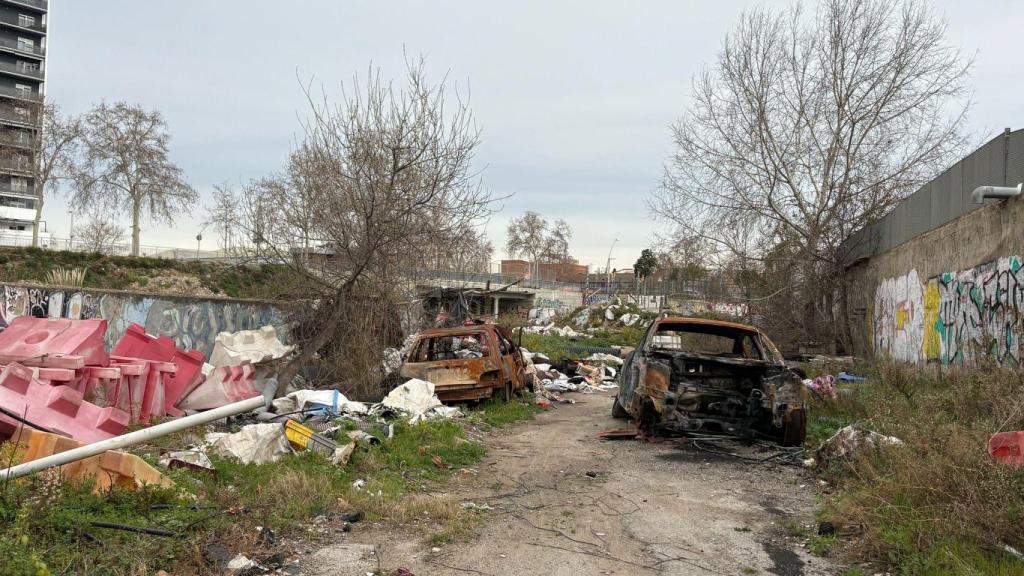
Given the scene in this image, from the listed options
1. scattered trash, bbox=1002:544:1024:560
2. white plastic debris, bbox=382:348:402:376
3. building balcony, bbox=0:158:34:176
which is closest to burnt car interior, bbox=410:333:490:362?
white plastic debris, bbox=382:348:402:376

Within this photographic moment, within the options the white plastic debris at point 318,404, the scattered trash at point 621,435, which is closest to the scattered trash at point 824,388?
the scattered trash at point 621,435

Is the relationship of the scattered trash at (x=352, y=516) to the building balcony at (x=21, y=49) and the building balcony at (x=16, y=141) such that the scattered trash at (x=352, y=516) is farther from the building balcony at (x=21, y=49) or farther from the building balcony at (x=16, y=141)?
the building balcony at (x=21, y=49)

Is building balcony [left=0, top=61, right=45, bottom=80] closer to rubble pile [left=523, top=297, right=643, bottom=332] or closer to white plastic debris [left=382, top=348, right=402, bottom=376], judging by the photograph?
rubble pile [left=523, top=297, right=643, bottom=332]

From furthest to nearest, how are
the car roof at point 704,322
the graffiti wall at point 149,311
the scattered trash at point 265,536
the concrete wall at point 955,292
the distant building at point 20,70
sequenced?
the distant building at point 20,70
the graffiti wall at point 149,311
the concrete wall at point 955,292
the car roof at point 704,322
the scattered trash at point 265,536

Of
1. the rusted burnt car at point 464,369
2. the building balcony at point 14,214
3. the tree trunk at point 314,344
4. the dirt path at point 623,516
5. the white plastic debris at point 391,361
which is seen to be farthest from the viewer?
the building balcony at point 14,214

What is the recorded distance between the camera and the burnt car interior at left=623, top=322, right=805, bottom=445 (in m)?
9.10

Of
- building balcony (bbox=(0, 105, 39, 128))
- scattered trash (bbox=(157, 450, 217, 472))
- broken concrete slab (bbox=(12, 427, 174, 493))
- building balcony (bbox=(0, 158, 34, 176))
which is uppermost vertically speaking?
building balcony (bbox=(0, 105, 39, 128))

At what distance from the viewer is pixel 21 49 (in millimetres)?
87688

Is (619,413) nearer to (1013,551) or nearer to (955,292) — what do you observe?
(955,292)

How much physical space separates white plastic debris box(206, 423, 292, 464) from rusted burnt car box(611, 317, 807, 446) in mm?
4216

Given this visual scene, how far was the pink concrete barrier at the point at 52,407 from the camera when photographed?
23.8 ft

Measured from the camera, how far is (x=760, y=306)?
25.3 meters

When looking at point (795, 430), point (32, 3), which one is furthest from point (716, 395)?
point (32, 3)

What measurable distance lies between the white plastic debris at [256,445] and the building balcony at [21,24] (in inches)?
3963
